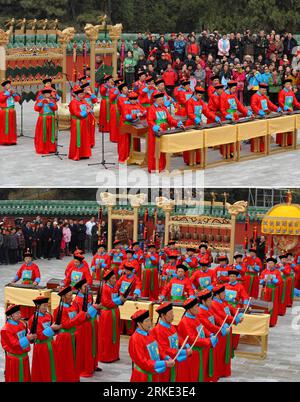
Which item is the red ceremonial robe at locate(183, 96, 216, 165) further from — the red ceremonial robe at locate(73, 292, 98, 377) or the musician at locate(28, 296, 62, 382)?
the musician at locate(28, 296, 62, 382)

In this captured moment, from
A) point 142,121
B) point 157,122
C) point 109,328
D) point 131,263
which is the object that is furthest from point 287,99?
point 109,328

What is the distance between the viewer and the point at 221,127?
23422mm

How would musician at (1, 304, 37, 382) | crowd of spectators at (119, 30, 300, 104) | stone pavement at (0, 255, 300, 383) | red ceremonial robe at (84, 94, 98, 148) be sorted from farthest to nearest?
crowd of spectators at (119, 30, 300, 104) → red ceremonial robe at (84, 94, 98, 148) → stone pavement at (0, 255, 300, 383) → musician at (1, 304, 37, 382)

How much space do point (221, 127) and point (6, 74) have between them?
5218 mm

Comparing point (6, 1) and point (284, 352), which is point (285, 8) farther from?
point (284, 352)

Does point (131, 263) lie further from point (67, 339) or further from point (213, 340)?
point (213, 340)

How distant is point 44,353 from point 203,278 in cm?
457

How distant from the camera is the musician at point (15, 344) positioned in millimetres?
15766

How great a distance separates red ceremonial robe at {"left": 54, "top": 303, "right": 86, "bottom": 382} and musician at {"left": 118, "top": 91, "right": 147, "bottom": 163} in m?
7.00

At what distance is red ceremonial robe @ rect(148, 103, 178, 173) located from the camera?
22.7 metres

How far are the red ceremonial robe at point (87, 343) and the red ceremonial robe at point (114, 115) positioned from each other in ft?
28.3

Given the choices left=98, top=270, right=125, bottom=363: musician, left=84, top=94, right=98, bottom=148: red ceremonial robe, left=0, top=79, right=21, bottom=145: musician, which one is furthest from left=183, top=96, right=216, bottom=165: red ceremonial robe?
left=98, top=270, right=125, bottom=363: musician
